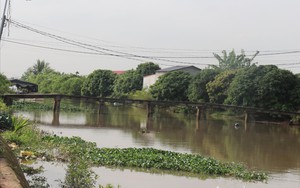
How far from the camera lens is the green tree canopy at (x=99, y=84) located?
7012 cm

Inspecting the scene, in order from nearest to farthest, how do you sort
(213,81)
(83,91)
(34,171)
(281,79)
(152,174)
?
(34,171), (152,174), (281,79), (213,81), (83,91)

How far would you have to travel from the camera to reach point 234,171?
15.2 metres

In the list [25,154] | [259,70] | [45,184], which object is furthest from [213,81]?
[45,184]

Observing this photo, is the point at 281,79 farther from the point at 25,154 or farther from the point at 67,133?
the point at 25,154

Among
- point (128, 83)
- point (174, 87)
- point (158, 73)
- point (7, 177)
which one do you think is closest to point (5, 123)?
point (7, 177)

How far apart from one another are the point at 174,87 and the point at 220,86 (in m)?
8.35

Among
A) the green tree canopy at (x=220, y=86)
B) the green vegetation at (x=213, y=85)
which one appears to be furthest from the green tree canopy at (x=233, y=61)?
the green tree canopy at (x=220, y=86)

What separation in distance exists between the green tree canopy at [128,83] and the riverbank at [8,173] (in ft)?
185

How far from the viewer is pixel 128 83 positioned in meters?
68.1

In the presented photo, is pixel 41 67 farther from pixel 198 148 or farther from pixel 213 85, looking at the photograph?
pixel 198 148

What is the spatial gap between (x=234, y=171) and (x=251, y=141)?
1288 cm

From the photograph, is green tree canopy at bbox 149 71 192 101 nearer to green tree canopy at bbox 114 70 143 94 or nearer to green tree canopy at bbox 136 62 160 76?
green tree canopy at bbox 114 70 143 94

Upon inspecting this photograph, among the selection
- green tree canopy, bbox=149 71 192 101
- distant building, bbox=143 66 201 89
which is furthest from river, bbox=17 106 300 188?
distant building, bbox=143 66 201 89

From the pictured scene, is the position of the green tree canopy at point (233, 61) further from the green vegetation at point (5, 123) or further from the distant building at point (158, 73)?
the green vegetation at point (5, 123)
